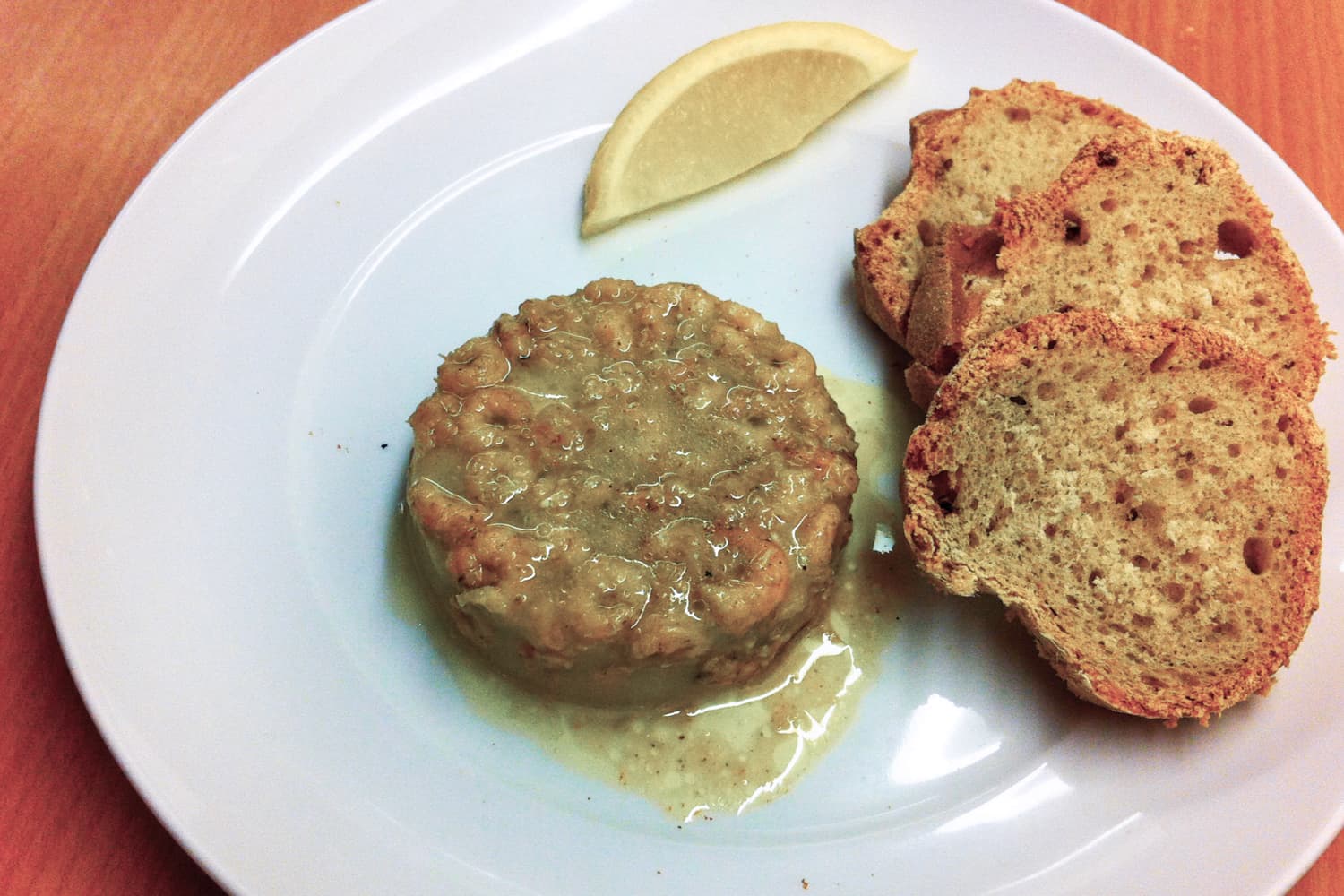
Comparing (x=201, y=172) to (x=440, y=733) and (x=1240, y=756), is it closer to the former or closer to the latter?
(x=440, y=733)

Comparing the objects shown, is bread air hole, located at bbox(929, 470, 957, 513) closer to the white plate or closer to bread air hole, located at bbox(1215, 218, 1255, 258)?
the white plate

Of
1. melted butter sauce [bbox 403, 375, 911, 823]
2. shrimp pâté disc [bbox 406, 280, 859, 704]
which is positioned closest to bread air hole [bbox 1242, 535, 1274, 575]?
melted butter sauce [bbox 403, 375, 911, 823]

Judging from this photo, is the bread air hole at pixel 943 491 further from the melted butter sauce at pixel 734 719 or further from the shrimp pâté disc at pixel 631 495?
the melted butter sauce at pixel 734 719

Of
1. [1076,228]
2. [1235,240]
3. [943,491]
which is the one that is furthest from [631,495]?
[1235,240]

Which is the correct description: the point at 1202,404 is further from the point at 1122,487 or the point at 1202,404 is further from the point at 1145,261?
the point at 1145,261

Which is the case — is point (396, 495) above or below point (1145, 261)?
below

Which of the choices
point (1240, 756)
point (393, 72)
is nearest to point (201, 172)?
point (393, 72)
